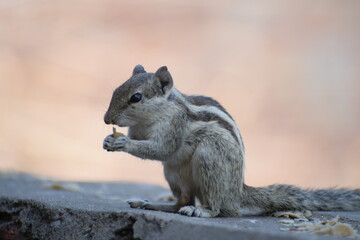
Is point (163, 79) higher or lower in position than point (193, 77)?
A: lower

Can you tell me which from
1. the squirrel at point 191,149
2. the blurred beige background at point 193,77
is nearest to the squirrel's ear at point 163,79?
the squirrel at point 191,149

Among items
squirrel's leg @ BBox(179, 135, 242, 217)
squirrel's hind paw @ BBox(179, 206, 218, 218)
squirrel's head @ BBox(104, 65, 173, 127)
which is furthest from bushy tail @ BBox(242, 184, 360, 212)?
squirrel's head @ BBox(104, 65, 173, 127)

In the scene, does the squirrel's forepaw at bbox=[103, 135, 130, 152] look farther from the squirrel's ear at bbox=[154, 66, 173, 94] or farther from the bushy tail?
the bushy tail

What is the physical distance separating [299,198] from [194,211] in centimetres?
84

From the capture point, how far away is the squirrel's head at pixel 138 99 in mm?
3828

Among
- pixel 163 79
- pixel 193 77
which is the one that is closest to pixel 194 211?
pixel 163 79

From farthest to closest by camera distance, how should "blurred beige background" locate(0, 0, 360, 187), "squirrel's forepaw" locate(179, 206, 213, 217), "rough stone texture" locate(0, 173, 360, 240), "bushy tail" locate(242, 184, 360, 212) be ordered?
"blurred beige background" locate(0, 0, 360, 187)
"bushy tail" locate(242, 184, 360, 212)
"squirrel's forepaw" locate(179, 206, 213, 217)
"rough stone texture" locate(0, 173, 360, 240)

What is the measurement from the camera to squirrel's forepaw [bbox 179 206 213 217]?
3635mm

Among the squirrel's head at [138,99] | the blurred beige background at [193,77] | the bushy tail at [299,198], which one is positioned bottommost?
the bushy tail at [299,198]

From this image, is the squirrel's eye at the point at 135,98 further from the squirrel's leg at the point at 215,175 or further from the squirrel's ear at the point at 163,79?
the squirrel's leg at the point at 215,175

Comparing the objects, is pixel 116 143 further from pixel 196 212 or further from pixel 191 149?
pixel 196 212

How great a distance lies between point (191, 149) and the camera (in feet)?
12.5

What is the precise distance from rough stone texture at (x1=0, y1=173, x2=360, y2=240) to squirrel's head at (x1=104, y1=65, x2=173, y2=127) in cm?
60

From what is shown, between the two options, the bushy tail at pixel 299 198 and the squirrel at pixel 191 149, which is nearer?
the squirrel at pixel 191 149
